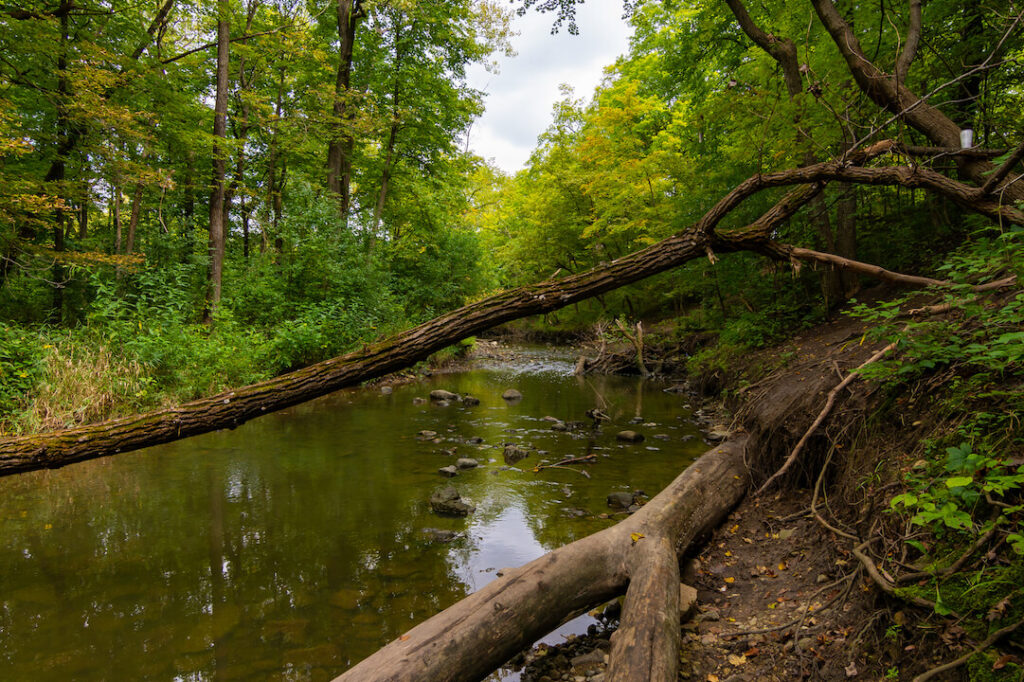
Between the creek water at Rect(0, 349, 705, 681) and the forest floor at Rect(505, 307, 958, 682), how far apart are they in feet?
3.15

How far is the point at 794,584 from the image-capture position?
301 cm

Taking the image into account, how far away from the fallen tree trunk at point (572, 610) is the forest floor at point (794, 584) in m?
0.26

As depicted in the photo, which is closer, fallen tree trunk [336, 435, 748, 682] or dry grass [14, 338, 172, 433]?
fallen tree trunk [336, 435, 748, 682]

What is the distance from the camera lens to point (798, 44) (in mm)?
9133

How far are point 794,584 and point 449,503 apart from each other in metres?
3.20

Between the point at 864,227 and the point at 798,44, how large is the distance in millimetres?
3893

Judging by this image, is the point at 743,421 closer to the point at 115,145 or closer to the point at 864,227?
the point at 864,227

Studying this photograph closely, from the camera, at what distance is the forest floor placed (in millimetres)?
2254

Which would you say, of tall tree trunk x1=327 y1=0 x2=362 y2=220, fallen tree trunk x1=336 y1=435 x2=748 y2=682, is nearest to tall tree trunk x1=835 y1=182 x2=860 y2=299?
fallen tree trunk x1=336 y1=435 x2=748 y2=682

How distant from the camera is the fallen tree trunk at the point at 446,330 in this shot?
3.19m

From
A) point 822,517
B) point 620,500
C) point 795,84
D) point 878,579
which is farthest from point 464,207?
point 878,579

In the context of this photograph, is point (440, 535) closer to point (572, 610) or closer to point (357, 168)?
point (572, 610)

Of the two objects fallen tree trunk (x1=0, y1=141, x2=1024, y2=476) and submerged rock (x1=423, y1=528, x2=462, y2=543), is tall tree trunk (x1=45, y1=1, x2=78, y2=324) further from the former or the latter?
submerged rock (x1=423, y1=528, x2=462, y2=543)

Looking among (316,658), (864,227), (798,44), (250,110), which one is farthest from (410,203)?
(316,658)
